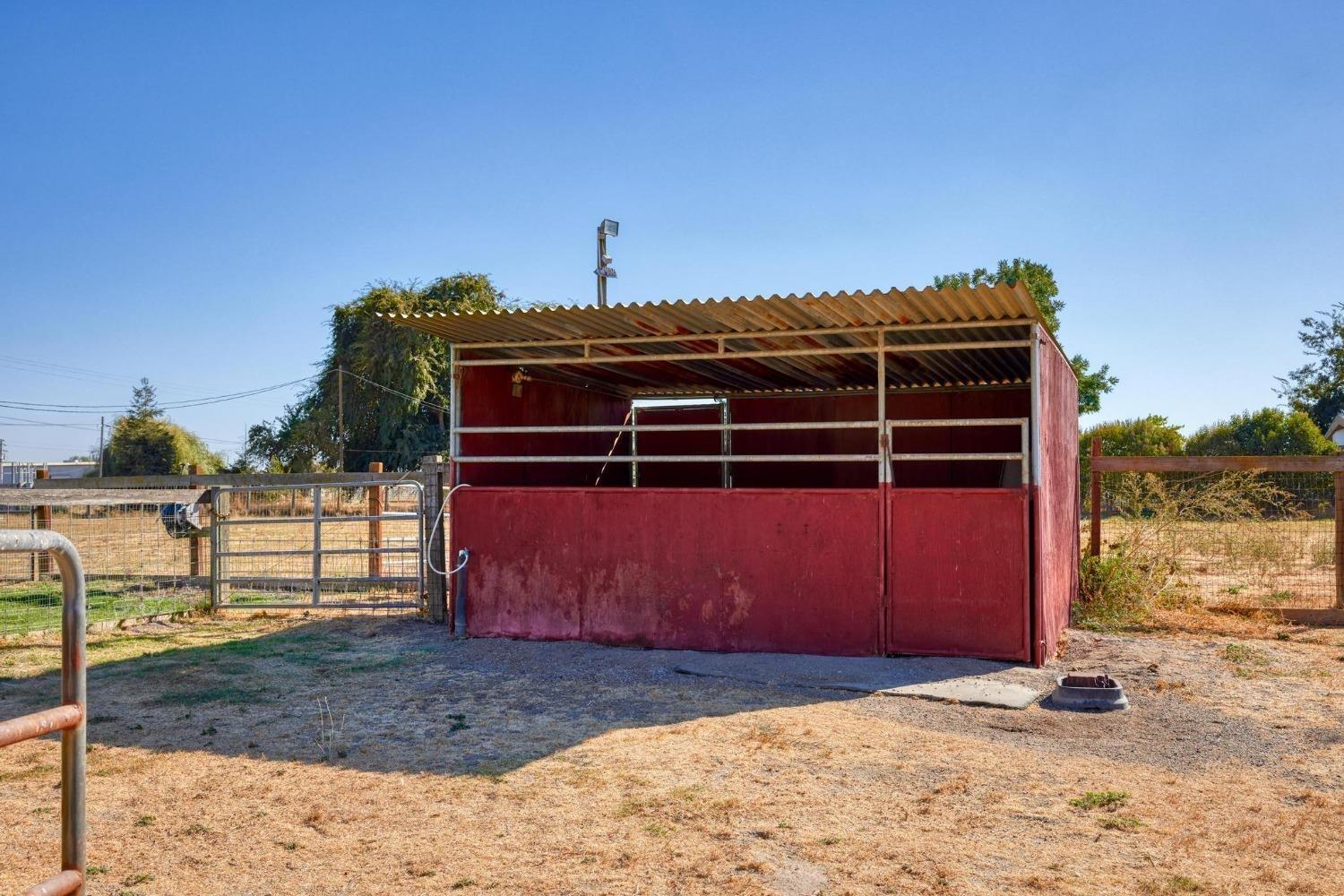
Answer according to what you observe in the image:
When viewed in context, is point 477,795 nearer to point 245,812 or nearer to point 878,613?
point 245,812

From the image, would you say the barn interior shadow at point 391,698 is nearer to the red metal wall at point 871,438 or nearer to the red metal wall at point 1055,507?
the red metal wall at point 1055,507

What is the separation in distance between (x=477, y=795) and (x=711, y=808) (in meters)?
1.13

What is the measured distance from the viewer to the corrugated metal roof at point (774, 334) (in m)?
7.29

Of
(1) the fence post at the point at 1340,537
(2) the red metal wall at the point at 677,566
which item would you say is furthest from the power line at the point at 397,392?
(1) the fence post at the point at 1340,537

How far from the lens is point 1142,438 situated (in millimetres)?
27078

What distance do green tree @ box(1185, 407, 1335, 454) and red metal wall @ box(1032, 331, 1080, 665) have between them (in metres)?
18.7

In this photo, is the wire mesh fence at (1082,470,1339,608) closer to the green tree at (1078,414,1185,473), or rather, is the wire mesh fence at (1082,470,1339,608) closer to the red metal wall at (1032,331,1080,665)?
the red metal wall at (1032,331,1080,665)

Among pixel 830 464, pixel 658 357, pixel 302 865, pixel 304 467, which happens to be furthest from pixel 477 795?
pixel 304 467

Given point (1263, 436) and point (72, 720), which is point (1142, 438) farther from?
point (72, 720)

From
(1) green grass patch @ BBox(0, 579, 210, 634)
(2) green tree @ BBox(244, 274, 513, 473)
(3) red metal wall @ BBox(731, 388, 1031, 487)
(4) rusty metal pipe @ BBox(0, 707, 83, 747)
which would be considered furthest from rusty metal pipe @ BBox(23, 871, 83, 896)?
(2) green tree @ BBox(244, 274, 513, 473)

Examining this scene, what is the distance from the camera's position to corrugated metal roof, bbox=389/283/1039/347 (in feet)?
23.1

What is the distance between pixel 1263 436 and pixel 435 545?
83.3 feet

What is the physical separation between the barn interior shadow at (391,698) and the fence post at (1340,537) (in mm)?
6334

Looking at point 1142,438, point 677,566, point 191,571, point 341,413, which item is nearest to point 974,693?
point 677,566
